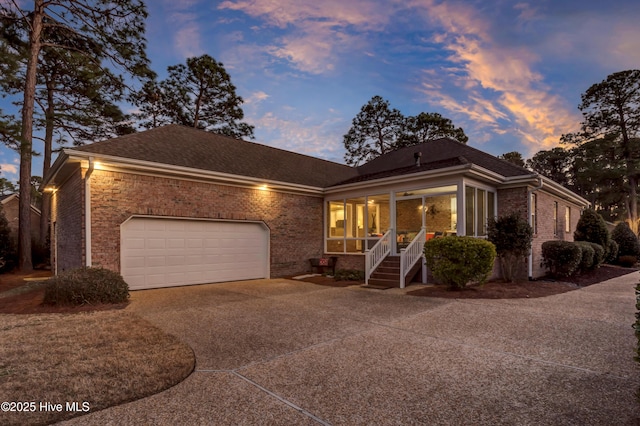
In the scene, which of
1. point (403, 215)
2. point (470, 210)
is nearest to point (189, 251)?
point (403, 215)

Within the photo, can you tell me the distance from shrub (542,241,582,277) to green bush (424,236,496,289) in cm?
439

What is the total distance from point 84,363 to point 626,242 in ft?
77.1

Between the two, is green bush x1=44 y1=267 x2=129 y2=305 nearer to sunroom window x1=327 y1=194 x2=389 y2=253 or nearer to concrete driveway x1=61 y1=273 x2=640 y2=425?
concrete driveway x1=61 y1=273 x2=640 y2=425

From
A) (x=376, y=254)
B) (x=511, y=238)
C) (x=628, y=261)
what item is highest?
(x=511, y=238)

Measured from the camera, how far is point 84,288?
669cm

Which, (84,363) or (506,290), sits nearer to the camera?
(84,363)

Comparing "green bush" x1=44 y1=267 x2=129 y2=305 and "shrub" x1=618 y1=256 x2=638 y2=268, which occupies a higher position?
"green bush" x1=44 y1=267 x2=129 y2=305

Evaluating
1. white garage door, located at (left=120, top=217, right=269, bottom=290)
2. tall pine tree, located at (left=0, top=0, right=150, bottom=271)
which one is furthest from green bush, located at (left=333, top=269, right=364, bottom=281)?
tall pine tree, located at (left=0, top=0, right=150, bottom=271)

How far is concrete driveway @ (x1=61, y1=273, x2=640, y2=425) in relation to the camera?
265 cm

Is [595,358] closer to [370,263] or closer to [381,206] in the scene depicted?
[370,263]

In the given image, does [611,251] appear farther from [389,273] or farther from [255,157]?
[255,157]

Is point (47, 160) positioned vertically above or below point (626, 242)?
above

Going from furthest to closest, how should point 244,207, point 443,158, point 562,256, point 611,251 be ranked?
point 611,251 < point 443,158 < point 244,207 < point 562,256

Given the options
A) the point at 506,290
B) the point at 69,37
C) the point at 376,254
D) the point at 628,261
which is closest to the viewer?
the point at 506,290
